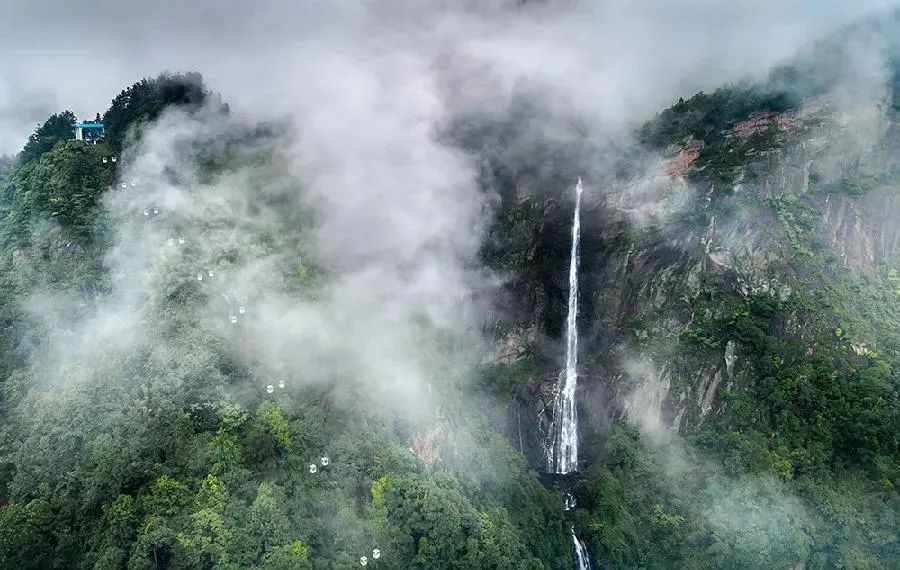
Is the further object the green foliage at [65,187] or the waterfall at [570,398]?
the waterfall at [570,398]

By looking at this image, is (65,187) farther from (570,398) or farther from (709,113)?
(709,113)

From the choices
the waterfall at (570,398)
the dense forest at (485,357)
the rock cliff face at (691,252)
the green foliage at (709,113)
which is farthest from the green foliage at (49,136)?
the green foliage at (709,113)

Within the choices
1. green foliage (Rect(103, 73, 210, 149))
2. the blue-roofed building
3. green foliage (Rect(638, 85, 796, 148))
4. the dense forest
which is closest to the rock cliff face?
the dense forest

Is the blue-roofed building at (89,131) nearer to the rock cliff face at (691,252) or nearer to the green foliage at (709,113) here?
the rock cliff face at (691,252)

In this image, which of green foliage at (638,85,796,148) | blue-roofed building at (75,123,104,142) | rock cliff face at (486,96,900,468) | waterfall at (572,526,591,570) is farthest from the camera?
blue-roofed building at (75,123,104,142)

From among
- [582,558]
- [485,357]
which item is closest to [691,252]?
[485,357]

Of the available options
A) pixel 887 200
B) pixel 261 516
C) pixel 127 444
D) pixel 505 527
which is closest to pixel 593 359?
pixel 505 527

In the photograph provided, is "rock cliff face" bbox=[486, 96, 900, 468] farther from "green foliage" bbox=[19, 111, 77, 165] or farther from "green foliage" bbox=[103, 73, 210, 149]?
"green foliage" bbox=[19, 111, 77, 165]
